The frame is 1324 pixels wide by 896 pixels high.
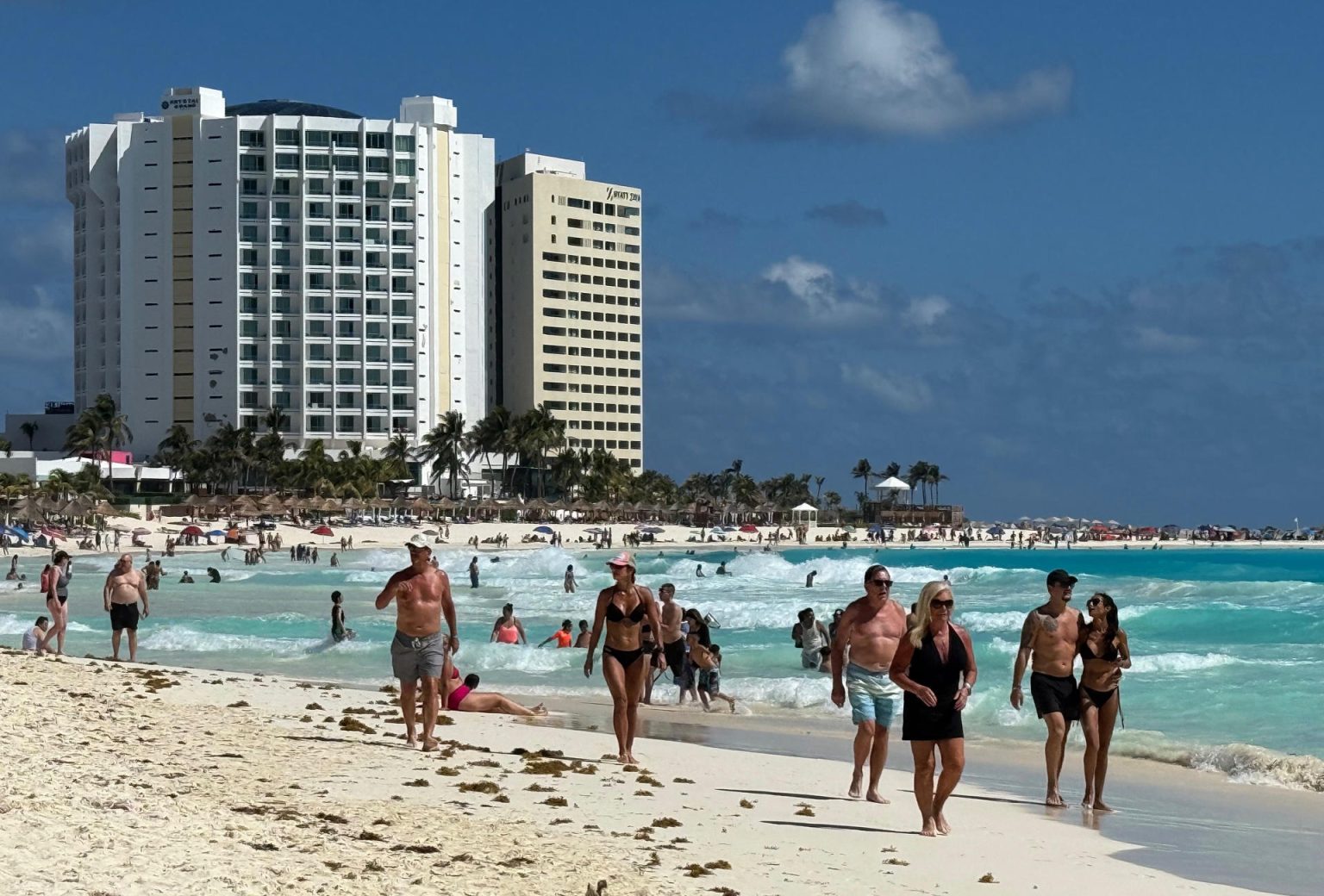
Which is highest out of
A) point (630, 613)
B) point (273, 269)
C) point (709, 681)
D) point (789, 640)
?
point (273, 269)

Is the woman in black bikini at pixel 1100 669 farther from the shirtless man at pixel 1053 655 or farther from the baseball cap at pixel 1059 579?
the baseball cap at pixel 1059 579

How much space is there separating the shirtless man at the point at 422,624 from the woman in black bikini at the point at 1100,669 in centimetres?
471

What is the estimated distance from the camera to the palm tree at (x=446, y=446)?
412 ft

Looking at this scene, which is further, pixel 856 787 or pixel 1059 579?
pixel 856 787

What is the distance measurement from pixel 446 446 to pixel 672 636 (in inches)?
4309

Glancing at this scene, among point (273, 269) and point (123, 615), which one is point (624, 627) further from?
point (273, 269)

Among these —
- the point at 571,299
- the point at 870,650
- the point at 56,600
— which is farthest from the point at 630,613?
the point at 571,299

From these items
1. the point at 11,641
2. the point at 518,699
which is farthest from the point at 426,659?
the point at 11,641

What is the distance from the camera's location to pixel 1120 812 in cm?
1131

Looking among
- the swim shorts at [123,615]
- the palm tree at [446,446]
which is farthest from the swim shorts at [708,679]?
the palm tree at [446,446]

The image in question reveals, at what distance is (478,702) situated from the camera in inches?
647

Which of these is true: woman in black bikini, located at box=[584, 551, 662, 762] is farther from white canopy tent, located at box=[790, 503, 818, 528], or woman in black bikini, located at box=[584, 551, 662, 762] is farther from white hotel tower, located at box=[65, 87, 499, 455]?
white canopy tent, located at box=[790, 503, 818, 528]

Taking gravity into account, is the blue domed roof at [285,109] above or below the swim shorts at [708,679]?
above

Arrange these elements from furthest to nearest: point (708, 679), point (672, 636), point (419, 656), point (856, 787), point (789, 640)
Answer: point (789, 640) → point (708, 679) → point (672, 636) → point (419, 656) → point (856, 787)
